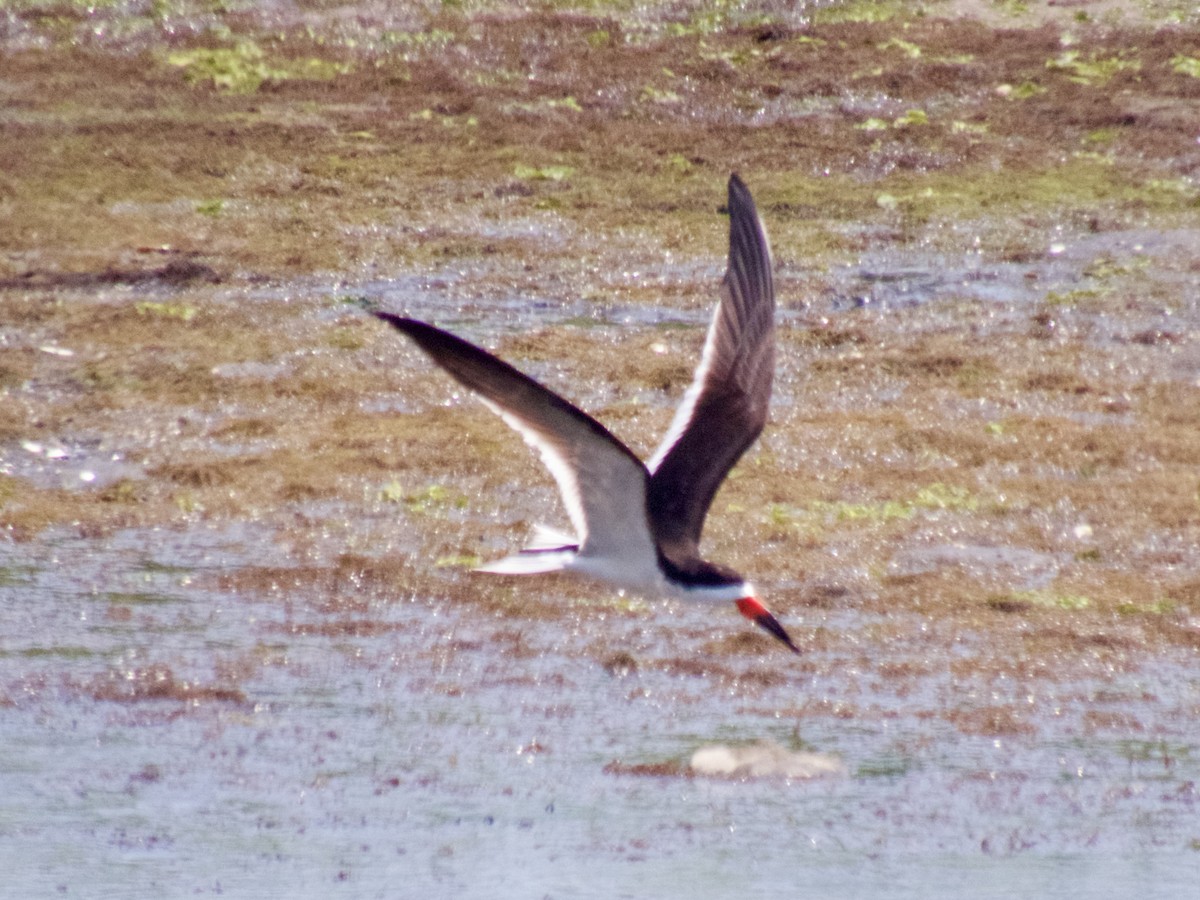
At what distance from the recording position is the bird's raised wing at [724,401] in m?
5.88

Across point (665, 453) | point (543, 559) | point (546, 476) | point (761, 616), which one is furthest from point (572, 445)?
point (546, 476)

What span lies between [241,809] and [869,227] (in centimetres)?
663

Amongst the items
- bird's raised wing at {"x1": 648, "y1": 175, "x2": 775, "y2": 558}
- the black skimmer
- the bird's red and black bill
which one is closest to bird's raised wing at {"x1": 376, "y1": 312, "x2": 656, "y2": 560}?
the black skimmer

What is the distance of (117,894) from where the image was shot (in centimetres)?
538

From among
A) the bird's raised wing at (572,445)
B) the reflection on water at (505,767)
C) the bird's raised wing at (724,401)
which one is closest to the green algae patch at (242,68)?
the reflection on water at (505,767)

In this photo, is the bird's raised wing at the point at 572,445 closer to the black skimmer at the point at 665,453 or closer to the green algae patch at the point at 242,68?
the black skimmer at the point at 665,453

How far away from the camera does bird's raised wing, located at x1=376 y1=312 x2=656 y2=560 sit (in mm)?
4743

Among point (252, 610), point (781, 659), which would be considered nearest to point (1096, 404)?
point (781, 659)

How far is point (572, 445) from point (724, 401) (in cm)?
102

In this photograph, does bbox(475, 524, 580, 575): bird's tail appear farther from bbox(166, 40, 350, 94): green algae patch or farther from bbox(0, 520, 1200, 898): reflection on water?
bbox(166, 40, 350, 94): green algae patch

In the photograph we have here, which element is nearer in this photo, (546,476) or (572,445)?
(572,445)

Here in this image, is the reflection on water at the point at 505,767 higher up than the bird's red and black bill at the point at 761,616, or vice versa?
the bird's red and black bill at the point at 761,616

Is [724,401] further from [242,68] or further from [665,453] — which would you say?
[242,68]

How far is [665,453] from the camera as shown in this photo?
19.5 feet
